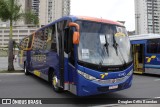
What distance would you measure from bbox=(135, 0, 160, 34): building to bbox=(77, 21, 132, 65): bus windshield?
48946mm

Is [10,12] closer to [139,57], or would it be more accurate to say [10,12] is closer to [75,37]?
[139,57]

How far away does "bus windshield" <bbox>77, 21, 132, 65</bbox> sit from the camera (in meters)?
8.13

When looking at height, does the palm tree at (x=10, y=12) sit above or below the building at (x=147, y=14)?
below

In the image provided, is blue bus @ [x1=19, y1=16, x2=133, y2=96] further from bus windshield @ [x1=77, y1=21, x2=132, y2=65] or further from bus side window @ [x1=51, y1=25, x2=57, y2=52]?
bus side window @ [x1=51, y1=25, x2=57, y2=52]

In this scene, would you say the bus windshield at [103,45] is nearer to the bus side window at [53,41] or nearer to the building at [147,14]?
the bus side window at [53,41]

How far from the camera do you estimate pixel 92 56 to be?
320 inches

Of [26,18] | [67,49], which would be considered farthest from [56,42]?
[26,18]

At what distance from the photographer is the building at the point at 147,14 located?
5728cm

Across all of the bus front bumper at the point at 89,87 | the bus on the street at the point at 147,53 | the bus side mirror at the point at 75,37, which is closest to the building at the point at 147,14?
the bus on the street at the point at 147,53

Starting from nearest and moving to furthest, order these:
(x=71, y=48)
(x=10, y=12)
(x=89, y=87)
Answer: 1. (x=89, y=87)
2. (x=71, y=48)
3. (x=10, y=12)

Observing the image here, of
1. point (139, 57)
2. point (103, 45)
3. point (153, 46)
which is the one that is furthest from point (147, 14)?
point (103, 45)

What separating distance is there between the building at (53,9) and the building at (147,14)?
3170cm

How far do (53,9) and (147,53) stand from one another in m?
86.8

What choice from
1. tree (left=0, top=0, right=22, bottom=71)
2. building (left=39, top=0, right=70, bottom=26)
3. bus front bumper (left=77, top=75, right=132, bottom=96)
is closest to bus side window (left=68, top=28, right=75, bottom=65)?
bus front bumper (left=77, top=75, right=132, bottom=96)
